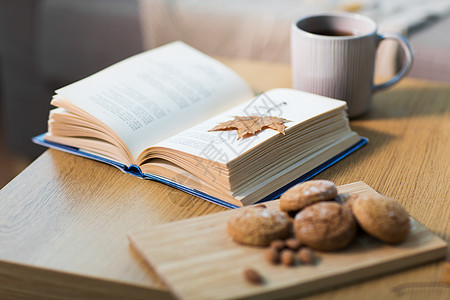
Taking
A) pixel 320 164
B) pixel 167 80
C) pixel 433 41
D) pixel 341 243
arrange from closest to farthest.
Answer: pixel 341 243 < pixel 320 164 < pixel 167 80 < pixel 433 41

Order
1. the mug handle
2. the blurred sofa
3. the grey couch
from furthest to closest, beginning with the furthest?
the grey couch < the blurred sofa < the mug handle

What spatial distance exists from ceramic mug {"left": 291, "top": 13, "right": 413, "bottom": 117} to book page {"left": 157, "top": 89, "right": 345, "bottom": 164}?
0.25 ft

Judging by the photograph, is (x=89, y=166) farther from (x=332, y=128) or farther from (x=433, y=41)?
(x=433, y=41)

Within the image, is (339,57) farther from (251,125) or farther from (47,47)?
(47,47)

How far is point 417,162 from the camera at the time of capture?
754mm

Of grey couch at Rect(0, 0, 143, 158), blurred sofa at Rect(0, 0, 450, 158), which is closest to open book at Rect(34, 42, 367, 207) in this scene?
blurred sofa at Rect(0, 0, 450, 158)

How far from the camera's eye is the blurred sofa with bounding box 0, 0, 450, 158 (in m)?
1.53

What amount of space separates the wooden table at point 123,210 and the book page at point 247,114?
7cm

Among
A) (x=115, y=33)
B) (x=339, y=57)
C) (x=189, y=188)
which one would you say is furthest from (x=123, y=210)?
(x=115, y=33)

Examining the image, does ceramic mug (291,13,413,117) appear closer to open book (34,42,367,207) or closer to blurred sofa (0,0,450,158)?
open book (34,42,367,207)

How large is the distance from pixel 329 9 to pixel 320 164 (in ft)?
3.16

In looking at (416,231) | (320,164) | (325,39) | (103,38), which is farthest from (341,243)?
(103,38)

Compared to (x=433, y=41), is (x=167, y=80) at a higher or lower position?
higher

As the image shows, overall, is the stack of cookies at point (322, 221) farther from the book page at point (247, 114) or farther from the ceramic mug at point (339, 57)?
the ceramic mug at point (339, 57)
